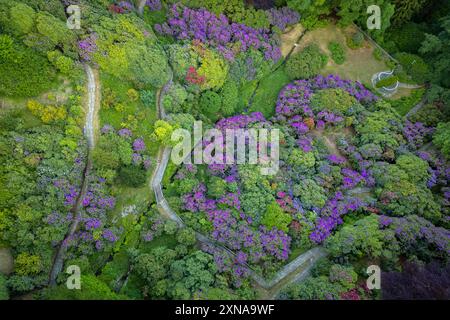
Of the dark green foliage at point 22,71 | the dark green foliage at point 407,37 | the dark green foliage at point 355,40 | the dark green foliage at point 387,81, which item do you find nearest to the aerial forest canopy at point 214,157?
the dark green foliage at point 22,71

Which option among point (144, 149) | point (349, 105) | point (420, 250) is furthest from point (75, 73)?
point (420, 250)

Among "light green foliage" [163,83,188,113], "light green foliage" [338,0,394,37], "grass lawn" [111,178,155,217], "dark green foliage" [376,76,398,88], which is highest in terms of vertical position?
"light green foliage" [338,0,394,37]

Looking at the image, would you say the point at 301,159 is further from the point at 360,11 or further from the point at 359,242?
the point at 360,11

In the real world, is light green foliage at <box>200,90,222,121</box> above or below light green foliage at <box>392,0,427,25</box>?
below

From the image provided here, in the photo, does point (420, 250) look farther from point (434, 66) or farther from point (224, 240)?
point (434, 66)

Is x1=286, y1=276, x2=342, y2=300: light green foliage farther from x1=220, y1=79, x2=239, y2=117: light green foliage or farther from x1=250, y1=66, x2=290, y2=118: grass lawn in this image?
x1=250, y1=66, x2=290, y2=118: grass lawn

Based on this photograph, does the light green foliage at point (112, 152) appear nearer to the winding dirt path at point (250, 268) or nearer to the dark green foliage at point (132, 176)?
the dark green foliage at point (132, 176)

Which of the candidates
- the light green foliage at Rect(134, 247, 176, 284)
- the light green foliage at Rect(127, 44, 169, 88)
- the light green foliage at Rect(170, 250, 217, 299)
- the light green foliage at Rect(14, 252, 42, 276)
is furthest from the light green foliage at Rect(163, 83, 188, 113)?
the light green foliage at Rect(14, 252, 42, 276)
